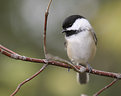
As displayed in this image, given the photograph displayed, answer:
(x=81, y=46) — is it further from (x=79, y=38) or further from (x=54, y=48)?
(x=54, y=48)

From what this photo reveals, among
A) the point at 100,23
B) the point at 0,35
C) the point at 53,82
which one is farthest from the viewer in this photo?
the point at 0,35

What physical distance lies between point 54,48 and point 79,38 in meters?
1.19

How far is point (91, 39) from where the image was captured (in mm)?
2434

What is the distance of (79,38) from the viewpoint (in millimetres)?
2332

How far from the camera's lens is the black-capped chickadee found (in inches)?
90.8

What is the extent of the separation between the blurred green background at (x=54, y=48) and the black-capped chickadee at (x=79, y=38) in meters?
0.14

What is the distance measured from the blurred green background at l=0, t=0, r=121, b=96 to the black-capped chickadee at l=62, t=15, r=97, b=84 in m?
0.14

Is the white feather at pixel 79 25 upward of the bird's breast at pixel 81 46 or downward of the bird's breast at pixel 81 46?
upward

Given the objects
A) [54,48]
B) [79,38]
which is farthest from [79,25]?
[54,48]

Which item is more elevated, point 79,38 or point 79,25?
point 79,25

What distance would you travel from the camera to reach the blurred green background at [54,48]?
82.3 inches

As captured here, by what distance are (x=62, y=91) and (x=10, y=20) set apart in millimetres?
1996

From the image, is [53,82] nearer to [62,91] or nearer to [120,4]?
[62,91]

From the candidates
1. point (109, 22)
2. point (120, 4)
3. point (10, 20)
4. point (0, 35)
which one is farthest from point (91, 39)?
point (10, 20)
